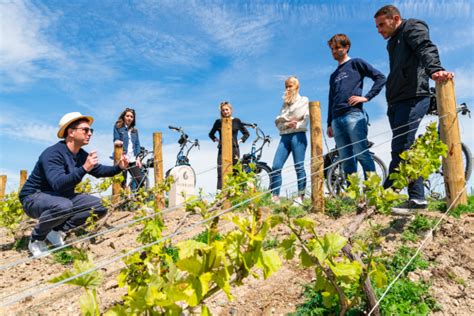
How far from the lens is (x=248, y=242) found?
1.38 m

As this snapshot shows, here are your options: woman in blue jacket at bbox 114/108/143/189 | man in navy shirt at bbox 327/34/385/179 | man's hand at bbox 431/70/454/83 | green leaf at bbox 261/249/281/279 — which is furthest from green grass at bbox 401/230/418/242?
woman in blue jacket at bbox 114/108/143/189

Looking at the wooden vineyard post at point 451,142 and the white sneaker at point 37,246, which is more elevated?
the wooden vineyard post at point 451,142

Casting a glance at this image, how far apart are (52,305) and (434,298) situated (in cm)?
301

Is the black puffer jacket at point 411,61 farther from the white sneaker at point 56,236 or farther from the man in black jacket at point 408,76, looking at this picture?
the white sneaker at point 56,236

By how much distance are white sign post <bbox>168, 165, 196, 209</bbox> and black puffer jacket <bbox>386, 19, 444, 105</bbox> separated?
153 inches

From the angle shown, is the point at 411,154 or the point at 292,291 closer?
the point at 292,291

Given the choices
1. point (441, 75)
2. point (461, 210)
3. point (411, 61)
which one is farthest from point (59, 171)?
point (461, 210)

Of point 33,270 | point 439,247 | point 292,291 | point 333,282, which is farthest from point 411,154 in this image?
point 33,270

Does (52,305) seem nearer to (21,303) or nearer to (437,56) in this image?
(21,303)

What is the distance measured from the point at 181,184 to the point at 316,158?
2773 mm

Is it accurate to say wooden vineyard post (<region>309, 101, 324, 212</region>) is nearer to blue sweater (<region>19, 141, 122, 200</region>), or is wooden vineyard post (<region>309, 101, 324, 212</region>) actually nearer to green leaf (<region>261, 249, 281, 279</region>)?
blue sweater (<region>19, 141, 122, 200</region>)

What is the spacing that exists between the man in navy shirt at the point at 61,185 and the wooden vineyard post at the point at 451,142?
333cm

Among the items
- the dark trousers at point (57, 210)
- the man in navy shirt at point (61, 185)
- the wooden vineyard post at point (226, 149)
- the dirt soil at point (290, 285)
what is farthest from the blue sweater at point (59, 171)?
the wooden vineyard post at point (226, 149)

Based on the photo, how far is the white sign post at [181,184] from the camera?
6.80 m
